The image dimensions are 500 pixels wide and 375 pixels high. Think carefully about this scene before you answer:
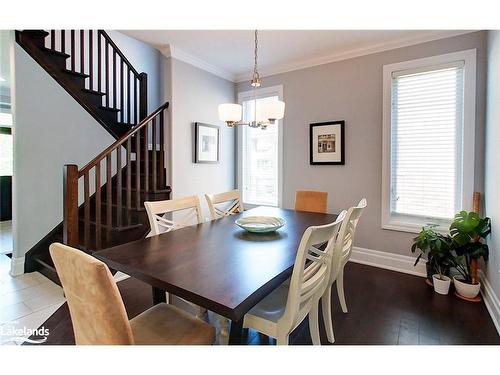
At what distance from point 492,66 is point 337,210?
2018mm

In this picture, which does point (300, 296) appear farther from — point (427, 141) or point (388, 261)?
point (427, 141)

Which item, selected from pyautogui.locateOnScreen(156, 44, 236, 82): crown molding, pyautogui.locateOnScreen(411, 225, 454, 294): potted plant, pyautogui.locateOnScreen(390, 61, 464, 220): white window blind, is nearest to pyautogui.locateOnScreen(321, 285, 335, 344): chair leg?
pyautogui.locateOnScreen(411, 225, 454, 294): potted plant

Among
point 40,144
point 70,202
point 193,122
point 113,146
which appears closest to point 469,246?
point 193,122

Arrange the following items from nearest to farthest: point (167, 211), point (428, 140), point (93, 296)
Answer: point (93, 296) < point (167, 211) < point (428, 140)

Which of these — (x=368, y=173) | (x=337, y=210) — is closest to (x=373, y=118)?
(x=368, y=173)

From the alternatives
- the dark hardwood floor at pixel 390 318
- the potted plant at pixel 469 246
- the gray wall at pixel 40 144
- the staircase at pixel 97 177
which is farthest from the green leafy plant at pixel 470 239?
the gray wall at pixel 40 144

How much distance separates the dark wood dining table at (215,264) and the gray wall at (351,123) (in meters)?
1.67

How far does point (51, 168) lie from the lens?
3018 millimetres

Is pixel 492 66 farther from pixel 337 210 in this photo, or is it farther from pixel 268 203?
pixel 268 203

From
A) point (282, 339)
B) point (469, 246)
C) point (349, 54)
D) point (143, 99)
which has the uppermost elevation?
point (349, 54)

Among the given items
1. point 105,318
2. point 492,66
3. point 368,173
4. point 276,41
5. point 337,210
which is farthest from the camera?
point 337,210

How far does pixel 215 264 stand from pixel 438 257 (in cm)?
233

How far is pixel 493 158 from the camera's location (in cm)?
213

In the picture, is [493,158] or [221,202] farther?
[221,202]
